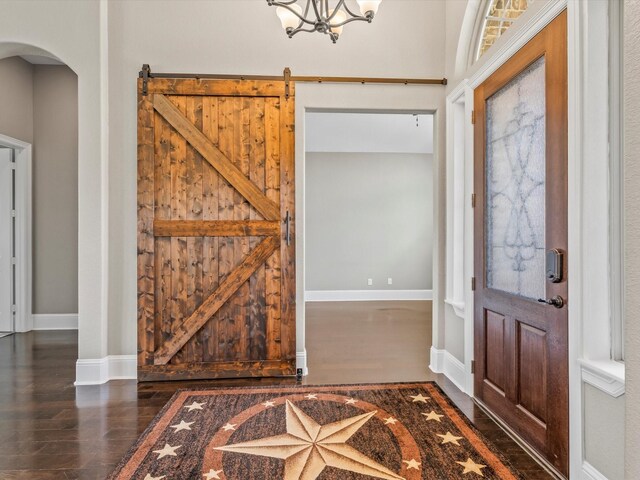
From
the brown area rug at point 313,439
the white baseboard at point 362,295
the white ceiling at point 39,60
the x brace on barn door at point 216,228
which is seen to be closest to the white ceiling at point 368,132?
the x brace on barn door at point 216,228

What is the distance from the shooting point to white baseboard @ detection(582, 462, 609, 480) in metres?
1.70

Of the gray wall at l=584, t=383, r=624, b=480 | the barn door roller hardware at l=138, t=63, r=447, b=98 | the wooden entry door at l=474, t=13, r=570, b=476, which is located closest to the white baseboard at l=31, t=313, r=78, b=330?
the barn door roller hardware at l=138, t=63, r=447, b=98

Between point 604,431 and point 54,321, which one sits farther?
point 54,321

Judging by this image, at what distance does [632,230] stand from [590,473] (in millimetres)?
1388

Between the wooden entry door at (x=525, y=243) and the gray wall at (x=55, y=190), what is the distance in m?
4.86

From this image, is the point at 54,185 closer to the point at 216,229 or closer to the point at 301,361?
the point at 216,229

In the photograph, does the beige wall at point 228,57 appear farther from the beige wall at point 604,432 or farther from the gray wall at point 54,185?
the beige wall at point 604,432

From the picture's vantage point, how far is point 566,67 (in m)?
1.88

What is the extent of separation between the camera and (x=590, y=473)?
1.74 m

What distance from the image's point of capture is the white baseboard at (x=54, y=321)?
16.1ft

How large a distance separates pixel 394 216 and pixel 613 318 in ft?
18.6

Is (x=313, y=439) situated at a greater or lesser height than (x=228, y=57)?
lesser

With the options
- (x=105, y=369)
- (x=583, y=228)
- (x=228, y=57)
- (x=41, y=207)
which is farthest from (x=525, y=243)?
(x=41, y=207)

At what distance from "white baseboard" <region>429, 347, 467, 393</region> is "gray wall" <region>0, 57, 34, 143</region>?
210 inches
